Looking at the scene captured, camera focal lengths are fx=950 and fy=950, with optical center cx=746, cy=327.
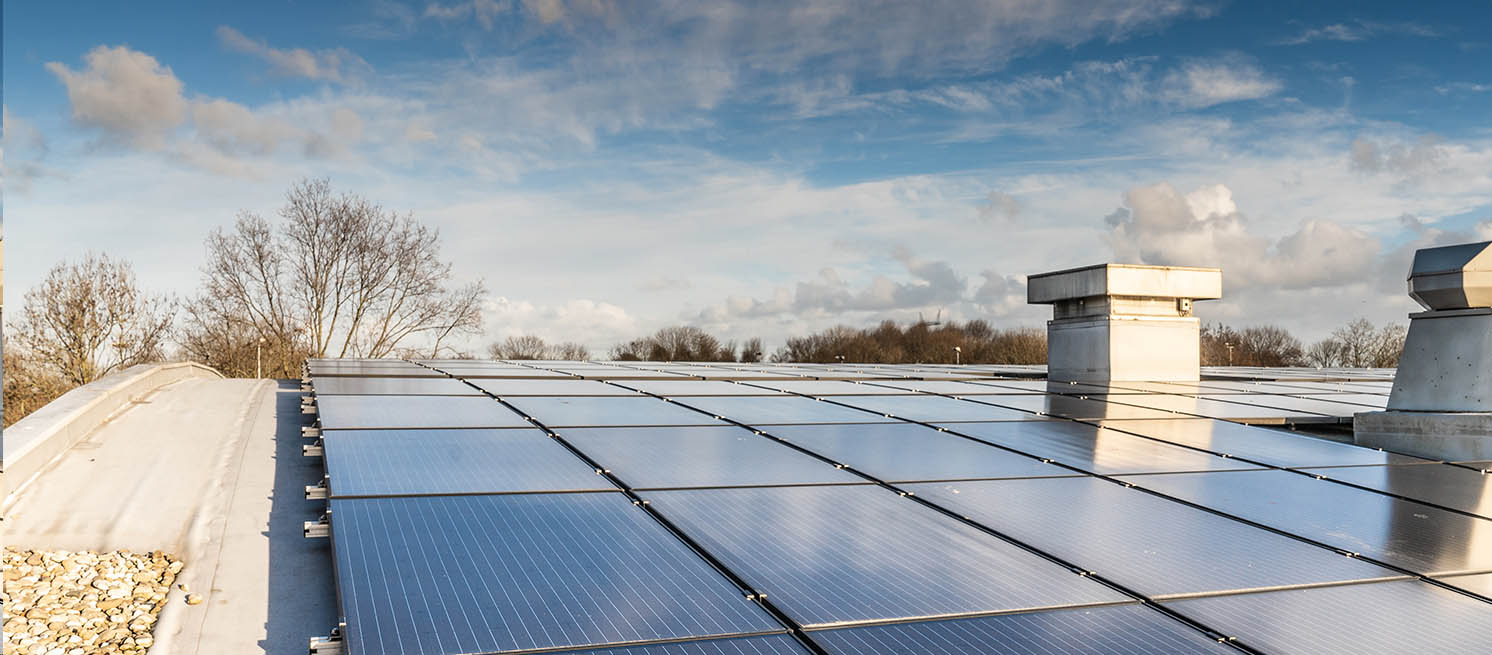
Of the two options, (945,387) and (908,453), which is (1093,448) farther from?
(945,387)

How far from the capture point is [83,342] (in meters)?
45.7

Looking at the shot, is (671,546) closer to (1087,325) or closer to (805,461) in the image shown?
(805,461)

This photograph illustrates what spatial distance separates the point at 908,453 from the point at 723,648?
4.75 m

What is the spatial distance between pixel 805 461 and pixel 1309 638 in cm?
404

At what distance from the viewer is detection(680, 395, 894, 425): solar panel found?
10.4 meters

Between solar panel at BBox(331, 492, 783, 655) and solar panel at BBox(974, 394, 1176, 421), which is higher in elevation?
solar panel at BBox(974, 394, 1176, 421)

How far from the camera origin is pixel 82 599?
21.1ft

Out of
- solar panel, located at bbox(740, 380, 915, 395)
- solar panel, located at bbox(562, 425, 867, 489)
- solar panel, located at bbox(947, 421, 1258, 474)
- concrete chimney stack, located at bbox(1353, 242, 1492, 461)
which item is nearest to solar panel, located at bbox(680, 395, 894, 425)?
solar panel, located at bbox(562, 425, 867, 489)

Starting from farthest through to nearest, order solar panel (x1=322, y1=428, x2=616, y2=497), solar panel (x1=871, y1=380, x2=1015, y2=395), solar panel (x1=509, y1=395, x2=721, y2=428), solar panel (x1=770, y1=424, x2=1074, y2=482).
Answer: solar panel (x1=871, y1=380, x2=1015, y2=395), solar panel (x1=509, y1=395, x2=721, y2=428), solar panel (x1=770, y1=424, x2=1074, y2=482), solar panel (x1=322, y1=428, x2=616, y2=497)

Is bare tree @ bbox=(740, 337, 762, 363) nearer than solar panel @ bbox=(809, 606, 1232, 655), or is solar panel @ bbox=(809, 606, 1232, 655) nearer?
solar panel @ bbox=(809, 606, 1232, 655)

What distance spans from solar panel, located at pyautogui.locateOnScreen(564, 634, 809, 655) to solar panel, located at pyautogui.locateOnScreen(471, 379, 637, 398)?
852 centimetres

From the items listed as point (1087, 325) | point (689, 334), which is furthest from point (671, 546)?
point (689, 334)

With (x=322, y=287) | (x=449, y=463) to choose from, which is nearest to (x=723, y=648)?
(x=449, y=463)

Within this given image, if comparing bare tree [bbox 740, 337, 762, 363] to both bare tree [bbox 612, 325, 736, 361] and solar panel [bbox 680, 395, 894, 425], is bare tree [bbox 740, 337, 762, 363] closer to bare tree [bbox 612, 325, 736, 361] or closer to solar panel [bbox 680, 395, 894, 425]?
bare tree [bbox 612, 325, 736, 361]
